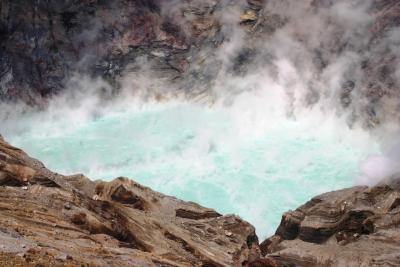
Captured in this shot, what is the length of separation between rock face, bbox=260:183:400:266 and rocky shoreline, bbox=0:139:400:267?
116mm

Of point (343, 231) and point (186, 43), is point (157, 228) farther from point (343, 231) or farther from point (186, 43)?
point (186, 43)

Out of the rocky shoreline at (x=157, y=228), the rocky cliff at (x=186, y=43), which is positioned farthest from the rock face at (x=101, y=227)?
the rocky cliff at (x=186, y=43)

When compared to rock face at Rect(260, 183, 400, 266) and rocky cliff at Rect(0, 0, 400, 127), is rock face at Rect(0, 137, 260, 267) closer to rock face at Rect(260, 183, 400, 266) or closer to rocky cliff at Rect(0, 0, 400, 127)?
rock face at Rect(260, 183, 400, 266)

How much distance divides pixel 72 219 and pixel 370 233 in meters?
33.7

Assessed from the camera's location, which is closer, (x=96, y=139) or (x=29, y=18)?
(x=29, y=18)

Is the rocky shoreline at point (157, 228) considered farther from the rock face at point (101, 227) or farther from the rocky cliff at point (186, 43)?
the rocky cliff at point (186, 43)

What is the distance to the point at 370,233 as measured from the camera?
6694cm

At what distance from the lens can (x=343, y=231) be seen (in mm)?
71438

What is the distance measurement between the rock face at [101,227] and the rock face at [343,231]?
4.91 m

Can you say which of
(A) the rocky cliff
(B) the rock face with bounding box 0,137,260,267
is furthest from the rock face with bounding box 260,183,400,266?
(A) the rocky cliff

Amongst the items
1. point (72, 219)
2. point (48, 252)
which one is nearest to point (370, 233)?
point (72, 219)

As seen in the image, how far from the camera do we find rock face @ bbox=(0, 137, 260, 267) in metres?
39.4

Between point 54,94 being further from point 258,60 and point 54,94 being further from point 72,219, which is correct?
point 72,219

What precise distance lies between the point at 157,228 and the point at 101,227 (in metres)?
9.98
